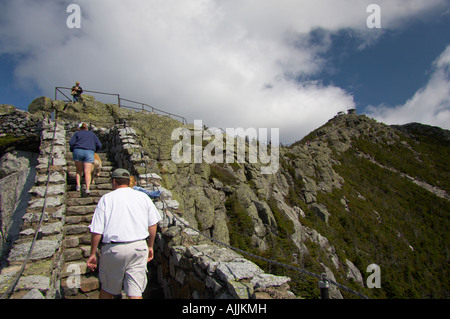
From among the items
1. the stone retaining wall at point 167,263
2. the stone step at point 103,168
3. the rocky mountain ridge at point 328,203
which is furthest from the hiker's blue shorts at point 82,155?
the stone step at point 103,168

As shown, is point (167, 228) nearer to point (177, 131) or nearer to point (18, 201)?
point (18, 201)

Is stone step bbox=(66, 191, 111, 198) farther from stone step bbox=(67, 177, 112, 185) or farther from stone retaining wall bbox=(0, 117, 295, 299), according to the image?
stone step bbox=(67, 177, 112, 185)

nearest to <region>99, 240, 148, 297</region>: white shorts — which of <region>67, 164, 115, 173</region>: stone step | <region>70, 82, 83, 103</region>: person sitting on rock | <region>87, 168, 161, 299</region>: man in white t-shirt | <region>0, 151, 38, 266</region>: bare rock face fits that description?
<region>87, 168, 161, 299</region>: man in white t-shirt

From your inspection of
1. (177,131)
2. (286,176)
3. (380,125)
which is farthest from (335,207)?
(380,125)

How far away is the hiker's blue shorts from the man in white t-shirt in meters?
4.29

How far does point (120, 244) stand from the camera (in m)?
3.02

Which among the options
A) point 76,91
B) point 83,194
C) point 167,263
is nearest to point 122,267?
point 167,263

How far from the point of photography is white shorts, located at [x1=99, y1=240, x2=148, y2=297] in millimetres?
2996

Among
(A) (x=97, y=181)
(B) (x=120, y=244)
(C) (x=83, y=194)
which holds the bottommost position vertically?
(B) (x=120, y=244)

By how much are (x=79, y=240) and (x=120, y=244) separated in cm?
335

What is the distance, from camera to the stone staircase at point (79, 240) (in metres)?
4.43

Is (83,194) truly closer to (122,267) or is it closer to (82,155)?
(82,155)

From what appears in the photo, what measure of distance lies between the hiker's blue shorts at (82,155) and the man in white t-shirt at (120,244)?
4288 mm
